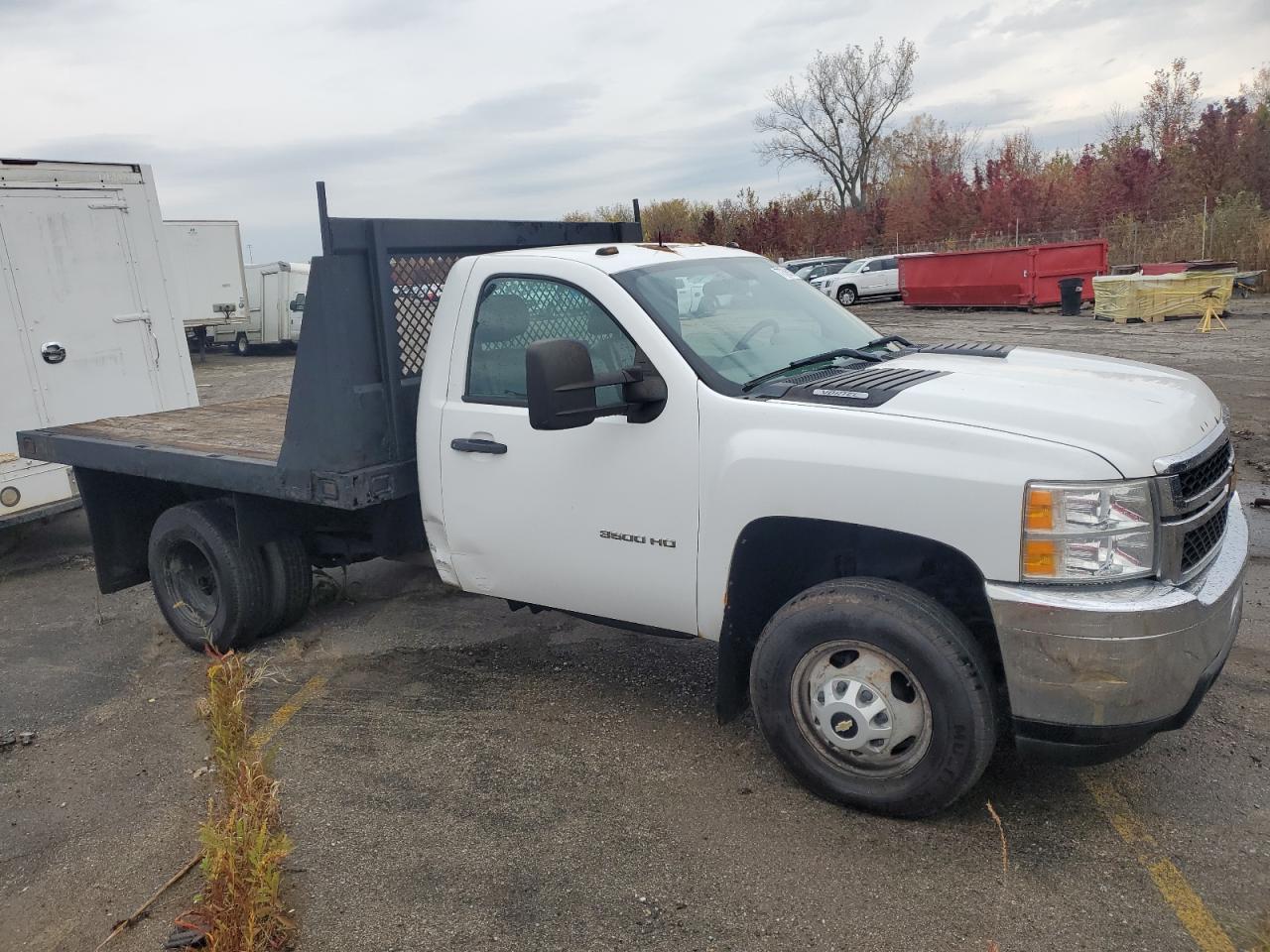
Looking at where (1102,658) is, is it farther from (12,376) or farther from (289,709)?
(12,376)

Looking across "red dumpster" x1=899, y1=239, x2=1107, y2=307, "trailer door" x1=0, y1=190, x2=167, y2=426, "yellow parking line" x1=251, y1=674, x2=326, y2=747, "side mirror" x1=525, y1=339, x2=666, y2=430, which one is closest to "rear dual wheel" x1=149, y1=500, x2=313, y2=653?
"yellow parking line" x1=251, y1=674, x2=326, y2=747

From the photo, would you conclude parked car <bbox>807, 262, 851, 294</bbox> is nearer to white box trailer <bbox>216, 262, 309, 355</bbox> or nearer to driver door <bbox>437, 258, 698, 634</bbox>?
white box trailer <bbox>216, 262, 309, 355</bbox>

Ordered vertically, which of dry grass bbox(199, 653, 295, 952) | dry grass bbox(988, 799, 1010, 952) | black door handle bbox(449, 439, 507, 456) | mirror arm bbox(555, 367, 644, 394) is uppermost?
mirror arm bbox(555, 367, 644, 394)

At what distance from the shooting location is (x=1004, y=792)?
3754 millimetres

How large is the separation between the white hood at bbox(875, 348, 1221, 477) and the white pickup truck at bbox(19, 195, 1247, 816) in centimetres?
1

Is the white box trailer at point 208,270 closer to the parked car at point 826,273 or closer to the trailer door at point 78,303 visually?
the trailer door at point 78,303

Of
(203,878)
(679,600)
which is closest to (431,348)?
(679,600)

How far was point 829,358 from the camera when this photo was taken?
4.15 m

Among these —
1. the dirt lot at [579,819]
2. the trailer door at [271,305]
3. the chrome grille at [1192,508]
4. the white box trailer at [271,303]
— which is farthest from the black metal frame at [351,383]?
the trailer door at [271,305]

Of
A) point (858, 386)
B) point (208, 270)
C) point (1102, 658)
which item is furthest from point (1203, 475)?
point (208, 270)

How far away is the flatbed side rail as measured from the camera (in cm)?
438

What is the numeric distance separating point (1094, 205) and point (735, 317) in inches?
1515

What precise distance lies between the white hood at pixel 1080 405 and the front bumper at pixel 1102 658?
41cm

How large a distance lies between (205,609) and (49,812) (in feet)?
5.65
